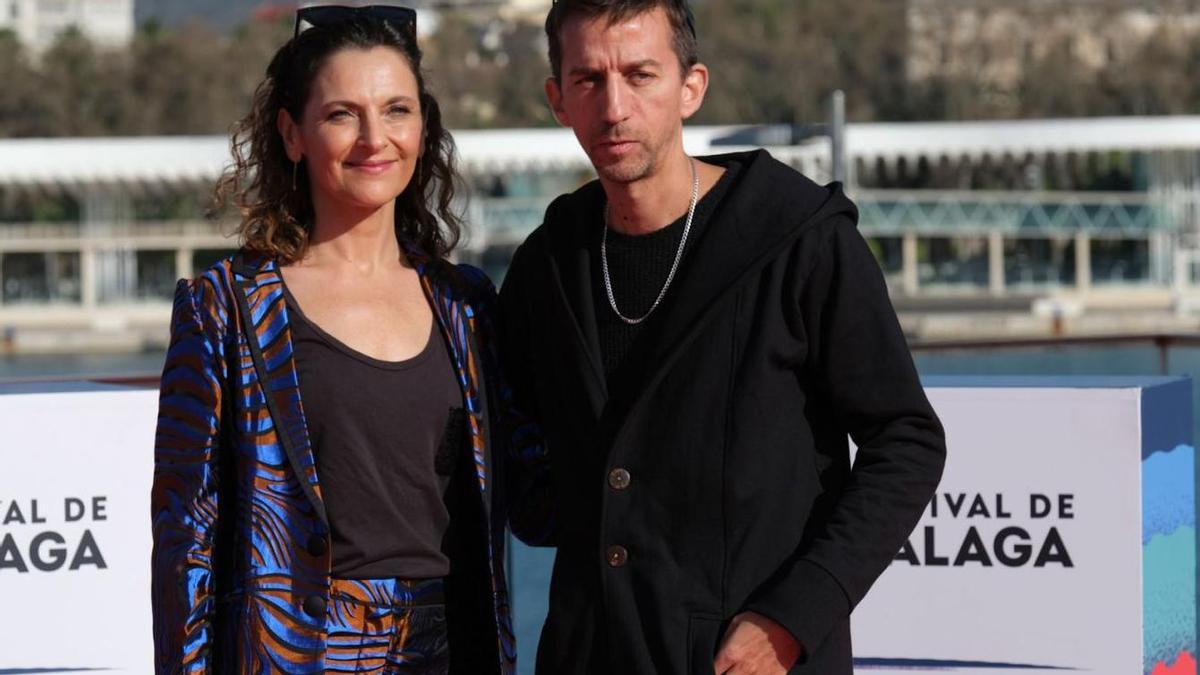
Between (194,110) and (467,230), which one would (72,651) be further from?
(194,110)

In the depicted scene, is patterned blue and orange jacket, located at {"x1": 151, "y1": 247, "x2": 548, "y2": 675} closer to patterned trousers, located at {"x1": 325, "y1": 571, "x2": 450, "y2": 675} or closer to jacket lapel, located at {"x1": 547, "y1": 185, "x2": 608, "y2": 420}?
patterned trousers, located at {"x1": 325, "y1": 571, "x2": 450, "y2": 675}

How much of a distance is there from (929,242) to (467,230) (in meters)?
46.3

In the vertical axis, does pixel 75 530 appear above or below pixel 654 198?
below

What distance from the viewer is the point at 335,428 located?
8.64 ft

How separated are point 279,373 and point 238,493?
17 cm

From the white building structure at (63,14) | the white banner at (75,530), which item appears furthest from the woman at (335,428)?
the white building structure at (63,14)

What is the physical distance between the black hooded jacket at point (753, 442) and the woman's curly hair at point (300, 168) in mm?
492

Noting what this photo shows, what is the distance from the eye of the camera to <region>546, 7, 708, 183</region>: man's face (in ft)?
8.29

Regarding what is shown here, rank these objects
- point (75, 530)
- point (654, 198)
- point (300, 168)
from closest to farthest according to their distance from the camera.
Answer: point (654, 198) → point (300, 168) → point (75, 530)

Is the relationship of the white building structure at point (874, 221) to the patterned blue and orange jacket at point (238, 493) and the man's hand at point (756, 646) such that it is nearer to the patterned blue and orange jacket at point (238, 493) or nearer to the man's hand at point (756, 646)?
the patterned blue and orange jacket at point (238, 493)

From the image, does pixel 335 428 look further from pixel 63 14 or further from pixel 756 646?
pixel 63 14

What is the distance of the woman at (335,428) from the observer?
103 inches

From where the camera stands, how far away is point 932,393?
3900 mm

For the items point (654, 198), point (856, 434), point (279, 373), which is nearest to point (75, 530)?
point (279, 373)
